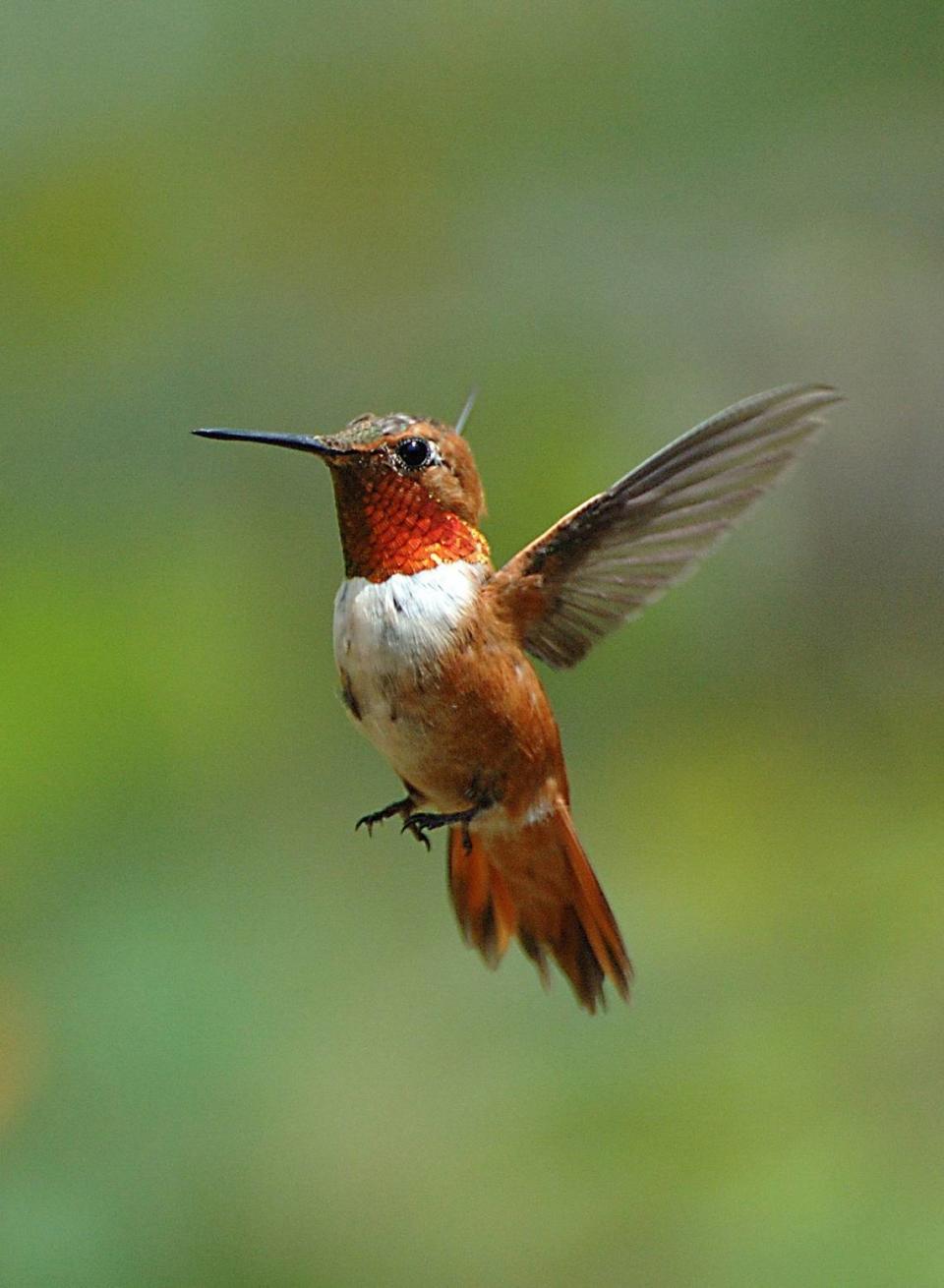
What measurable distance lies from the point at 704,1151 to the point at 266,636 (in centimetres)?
143

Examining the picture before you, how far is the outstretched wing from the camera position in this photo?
1073mm

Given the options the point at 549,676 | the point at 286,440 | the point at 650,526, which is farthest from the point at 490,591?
the point at 549,676

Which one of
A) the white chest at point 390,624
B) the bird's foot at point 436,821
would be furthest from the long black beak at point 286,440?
the bird's foot at point 436,821

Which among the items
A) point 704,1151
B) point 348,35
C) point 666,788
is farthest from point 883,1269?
point 348,35

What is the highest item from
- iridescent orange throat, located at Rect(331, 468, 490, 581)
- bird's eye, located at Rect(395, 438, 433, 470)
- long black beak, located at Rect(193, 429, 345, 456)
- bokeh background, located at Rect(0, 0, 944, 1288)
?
long black beak, located at Rect(193, 429, 345, 456)

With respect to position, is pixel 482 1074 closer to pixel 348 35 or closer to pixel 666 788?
pixel 666 788

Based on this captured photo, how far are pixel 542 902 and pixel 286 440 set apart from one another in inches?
26.5

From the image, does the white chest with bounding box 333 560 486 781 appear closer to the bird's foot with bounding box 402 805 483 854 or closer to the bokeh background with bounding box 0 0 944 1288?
the bird's foot with bounding box 402 805 483 854

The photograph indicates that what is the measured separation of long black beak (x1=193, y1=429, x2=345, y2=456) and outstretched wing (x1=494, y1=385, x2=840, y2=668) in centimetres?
19

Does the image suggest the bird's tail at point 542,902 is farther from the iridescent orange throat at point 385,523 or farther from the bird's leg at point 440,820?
the iridescent orange throat at point 385,523

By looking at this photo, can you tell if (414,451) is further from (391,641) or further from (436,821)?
(436,821)

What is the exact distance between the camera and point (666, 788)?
371 centimetres

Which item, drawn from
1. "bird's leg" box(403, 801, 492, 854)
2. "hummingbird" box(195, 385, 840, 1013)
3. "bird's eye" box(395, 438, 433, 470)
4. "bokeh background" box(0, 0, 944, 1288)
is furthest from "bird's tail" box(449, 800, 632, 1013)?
"bokeh background" box(0, 0, 944, 1288)

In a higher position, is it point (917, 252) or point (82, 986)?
point (917, 252)
